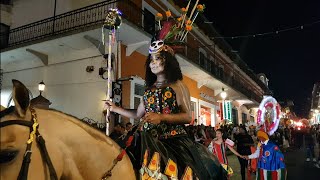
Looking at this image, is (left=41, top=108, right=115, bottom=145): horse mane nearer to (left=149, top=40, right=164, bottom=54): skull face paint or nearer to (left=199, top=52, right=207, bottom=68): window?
(left=149, top=40, right=164, bottom=54): skull face paint

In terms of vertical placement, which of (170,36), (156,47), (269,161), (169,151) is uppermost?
(170,36)

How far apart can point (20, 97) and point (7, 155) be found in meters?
0.29

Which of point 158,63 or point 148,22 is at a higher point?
point 148,22

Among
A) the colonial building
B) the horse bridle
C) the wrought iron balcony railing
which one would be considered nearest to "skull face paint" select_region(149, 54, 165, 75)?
the horse bridle

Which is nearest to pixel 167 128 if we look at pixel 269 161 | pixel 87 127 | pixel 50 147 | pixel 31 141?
pixel 87 127

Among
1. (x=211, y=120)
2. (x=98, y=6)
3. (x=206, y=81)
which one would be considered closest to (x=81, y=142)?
(x=98, y=6)

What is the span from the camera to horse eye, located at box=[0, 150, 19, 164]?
5.06 ft

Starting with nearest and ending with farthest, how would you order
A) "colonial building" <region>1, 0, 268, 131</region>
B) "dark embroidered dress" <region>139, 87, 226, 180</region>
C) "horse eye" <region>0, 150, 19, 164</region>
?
"horse eye" <region>0, 150, 19, 164</region> → "dark embroidered dress" <region>139, 87, 226, 180</region> → "colonial building" <region>1, 0, 268, 131</region>

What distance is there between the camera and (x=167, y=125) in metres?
3.02

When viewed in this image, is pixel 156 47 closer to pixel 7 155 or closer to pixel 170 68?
pixel 170 68

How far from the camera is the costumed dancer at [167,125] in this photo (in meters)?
2.62

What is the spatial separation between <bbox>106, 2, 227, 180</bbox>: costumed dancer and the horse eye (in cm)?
110

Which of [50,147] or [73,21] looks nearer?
[50,147]

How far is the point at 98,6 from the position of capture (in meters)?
13.5
